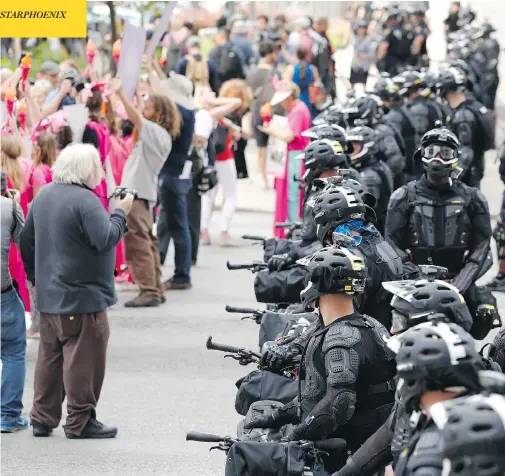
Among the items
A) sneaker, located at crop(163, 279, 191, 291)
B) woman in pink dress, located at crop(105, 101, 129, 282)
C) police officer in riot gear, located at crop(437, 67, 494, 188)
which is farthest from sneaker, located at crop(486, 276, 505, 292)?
woman in pink dress, located at crop(105, 101, 129, 282)

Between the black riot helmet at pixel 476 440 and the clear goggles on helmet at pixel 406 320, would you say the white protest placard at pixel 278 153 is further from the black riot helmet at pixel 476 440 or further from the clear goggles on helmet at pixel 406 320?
the black riot helmet at pixel 476 440

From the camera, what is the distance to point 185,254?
1429 centimetres

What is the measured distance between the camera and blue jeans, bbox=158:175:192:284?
1392 centimetres

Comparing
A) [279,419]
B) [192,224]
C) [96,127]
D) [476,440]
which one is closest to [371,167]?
[96,127]

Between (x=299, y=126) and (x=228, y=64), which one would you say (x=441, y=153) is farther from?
(x=228, y=64)

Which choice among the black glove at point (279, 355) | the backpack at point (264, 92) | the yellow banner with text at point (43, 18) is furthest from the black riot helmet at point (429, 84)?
the black glove at point (279, 355)

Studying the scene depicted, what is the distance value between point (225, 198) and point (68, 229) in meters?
8.59

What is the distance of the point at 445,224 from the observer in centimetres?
940

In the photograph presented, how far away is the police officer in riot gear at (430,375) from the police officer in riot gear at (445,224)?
4893mm

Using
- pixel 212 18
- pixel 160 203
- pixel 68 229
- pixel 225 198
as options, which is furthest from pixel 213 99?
pixel 212 18

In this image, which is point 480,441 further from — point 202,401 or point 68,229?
point 202,401

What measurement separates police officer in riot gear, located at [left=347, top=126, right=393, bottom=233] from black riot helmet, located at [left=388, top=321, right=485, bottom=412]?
289 inches

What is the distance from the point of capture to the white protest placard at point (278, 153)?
52.6 ft

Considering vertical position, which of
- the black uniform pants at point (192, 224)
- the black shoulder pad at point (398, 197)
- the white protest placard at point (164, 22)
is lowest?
the black uniform pants at point (192, 224)
